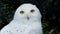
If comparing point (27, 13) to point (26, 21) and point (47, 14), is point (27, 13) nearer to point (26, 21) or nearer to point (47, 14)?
point (26, 21)

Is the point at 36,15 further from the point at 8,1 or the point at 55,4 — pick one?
the point at 8,1

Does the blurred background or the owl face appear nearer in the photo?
the owl face

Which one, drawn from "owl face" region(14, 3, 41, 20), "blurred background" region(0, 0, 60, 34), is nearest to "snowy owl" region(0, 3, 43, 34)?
"owl face" region(14, 3, 41, 20)

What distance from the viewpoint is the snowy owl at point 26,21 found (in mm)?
4664

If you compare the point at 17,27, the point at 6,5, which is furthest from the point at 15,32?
the point at 6,5

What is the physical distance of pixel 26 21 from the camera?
15.5 feet

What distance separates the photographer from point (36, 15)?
470 cm

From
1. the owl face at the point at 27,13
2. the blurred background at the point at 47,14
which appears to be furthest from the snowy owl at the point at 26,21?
the blurred background at the point at 47,14

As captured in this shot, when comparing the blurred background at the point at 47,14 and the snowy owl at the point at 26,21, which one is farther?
the blurred background at the point at 47,14

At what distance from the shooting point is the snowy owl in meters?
4.66

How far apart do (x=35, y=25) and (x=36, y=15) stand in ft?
0.44

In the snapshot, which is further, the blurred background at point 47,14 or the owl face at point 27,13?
the blurred background at point 47,14

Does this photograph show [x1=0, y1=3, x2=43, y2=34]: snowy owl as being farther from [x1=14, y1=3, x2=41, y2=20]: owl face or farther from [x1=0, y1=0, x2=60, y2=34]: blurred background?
[x1=0, y1=0, x2=60, y2=34]: blurred background

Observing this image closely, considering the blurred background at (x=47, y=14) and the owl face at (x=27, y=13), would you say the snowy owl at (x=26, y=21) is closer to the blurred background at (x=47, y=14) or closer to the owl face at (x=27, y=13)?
the owl face at (x=27, y=13)
